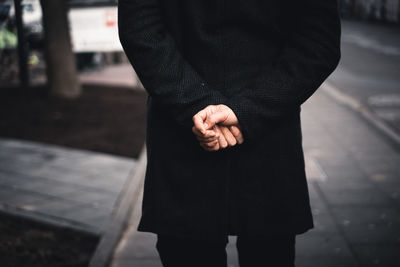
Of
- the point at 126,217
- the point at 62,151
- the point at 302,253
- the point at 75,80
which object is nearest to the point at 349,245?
the point at 302,253

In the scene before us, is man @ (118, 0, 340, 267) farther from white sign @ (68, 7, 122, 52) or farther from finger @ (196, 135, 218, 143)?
white sign @ (68, 7, 122, 52)

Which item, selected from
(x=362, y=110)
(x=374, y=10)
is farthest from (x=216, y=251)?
(x=374, y=10)

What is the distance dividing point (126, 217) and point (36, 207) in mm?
776

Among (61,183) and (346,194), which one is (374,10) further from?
(61,183)

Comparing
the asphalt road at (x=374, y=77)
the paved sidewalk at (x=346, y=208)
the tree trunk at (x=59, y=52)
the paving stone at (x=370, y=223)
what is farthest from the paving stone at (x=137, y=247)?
the tree trunk at (x=59, y=52)

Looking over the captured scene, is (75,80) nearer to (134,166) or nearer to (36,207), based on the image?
(134,166)

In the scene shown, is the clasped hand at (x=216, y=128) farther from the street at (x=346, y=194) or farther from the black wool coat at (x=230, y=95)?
the street at (x=346, y=194)

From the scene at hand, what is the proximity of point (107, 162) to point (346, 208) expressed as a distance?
267 cm

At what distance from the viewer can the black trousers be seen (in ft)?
5.68

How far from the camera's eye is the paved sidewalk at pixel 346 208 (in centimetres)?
315

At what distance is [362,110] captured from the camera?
738 cm

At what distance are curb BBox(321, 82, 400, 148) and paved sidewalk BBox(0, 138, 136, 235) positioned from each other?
11.1ft

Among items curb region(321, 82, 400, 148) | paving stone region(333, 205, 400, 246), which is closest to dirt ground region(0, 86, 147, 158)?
paving stone region(333, 205, 400, 246)

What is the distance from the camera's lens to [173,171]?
1.66 meters
